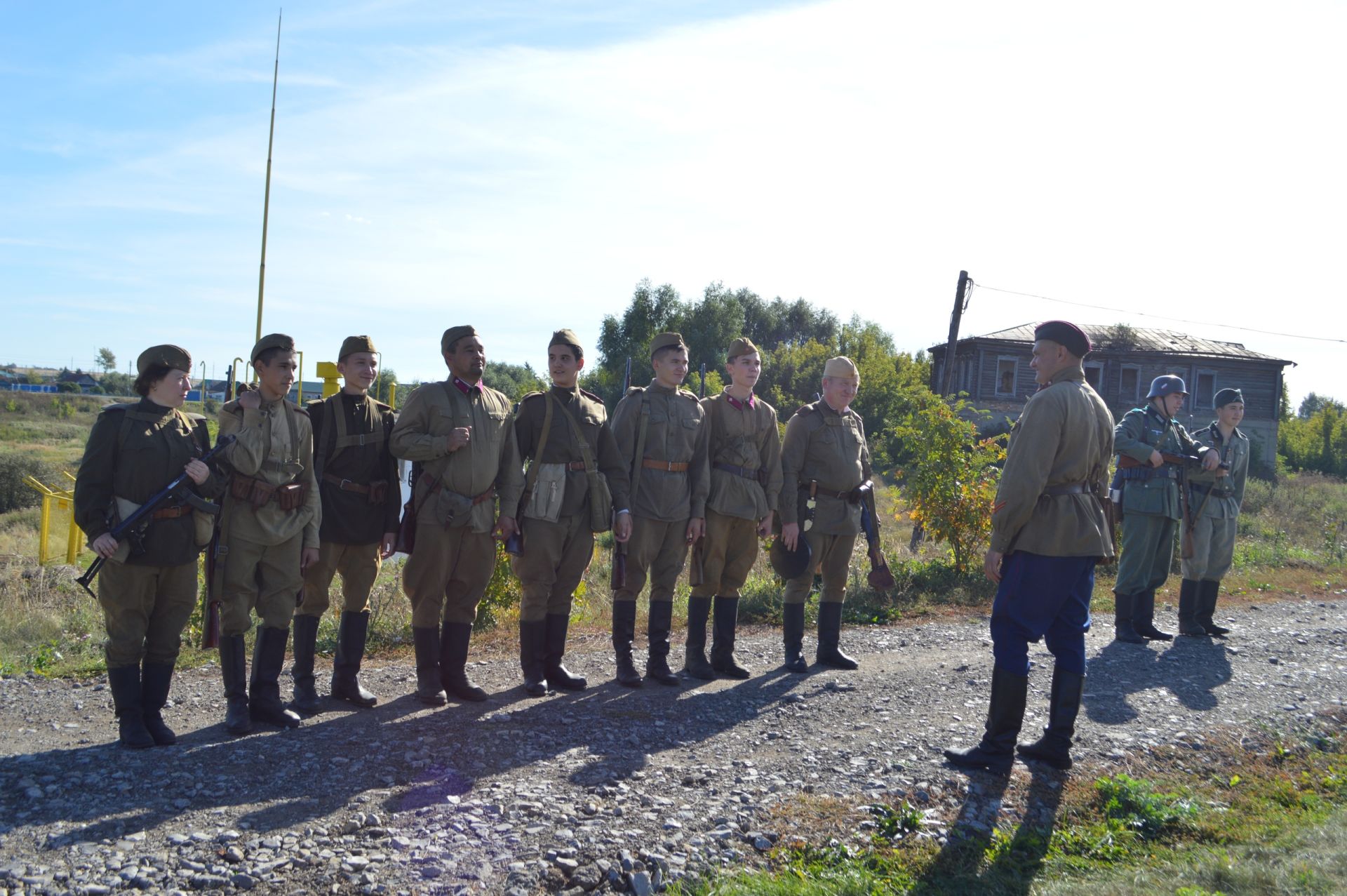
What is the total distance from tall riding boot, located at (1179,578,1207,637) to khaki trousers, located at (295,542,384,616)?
7077mm

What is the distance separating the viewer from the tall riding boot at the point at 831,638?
6945 millimetres

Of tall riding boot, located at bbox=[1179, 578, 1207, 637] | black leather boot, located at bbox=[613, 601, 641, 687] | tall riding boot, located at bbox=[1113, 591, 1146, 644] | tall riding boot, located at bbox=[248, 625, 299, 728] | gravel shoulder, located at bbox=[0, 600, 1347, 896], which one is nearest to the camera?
gravel shoulder, located at bbox=[0, 600, 1347, 896]

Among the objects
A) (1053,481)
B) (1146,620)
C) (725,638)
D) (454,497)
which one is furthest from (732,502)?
(1146,620)

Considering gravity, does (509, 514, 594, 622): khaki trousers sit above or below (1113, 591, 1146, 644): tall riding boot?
above

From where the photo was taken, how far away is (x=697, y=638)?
6.55m

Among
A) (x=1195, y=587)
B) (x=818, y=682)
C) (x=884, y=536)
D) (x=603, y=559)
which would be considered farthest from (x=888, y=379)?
(x=818, y=682)

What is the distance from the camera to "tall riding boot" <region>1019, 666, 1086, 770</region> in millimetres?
4887

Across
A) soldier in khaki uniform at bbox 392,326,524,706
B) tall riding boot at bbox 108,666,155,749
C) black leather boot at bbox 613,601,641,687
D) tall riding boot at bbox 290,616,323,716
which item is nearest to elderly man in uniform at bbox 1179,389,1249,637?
black leather boot at bbox 613,601,641,687

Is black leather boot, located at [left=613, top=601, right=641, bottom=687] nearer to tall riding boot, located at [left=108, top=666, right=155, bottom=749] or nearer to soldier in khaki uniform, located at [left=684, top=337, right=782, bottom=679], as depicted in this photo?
soldier in khaki uniform, located at [left=684, top=337, right=782, bottom=679]

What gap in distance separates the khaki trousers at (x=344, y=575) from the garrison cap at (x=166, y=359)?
1.25 meters

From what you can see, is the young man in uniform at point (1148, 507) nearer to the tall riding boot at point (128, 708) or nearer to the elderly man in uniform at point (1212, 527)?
the elderly man in uniform at point (1212, 527)

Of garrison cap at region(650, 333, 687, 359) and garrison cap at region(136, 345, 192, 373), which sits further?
garrison cap at region(650, 333, 687, 359)

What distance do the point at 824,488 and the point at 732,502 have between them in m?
0.78

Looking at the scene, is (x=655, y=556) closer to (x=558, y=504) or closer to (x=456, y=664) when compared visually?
(x=558, y=504)
